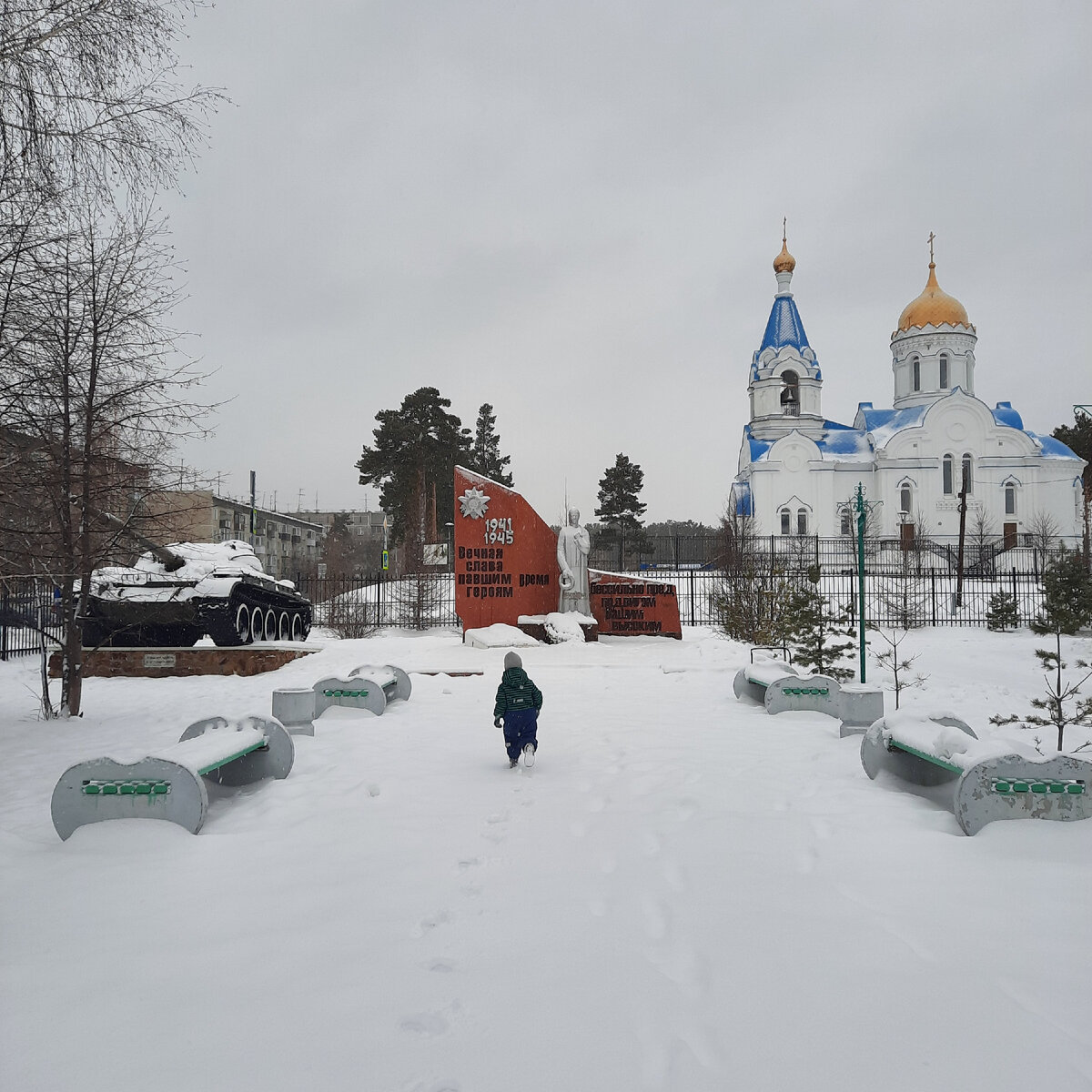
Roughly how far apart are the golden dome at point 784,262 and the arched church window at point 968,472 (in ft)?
48.7

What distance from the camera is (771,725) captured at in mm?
8047

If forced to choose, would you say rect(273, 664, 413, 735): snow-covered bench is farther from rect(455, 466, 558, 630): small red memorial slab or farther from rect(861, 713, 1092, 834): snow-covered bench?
rect(455, 466, 558, 630): small red memorial slab

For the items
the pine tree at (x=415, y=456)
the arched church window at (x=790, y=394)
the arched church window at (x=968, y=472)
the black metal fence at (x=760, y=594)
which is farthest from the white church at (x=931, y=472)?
the pine tree at (x=415, y=456)

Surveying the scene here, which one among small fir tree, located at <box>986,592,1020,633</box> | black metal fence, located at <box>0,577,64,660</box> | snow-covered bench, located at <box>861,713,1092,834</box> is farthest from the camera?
small fir tree, located at <box>986,592,1020,633</box>

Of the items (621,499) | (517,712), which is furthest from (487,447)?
(517,712)

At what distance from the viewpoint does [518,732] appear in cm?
634

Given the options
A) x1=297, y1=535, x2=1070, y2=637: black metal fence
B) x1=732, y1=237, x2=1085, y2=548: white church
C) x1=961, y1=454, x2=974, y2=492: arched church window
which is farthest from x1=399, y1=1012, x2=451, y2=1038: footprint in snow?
x1=961, y1=454, x2=974, y2=492: arched church window

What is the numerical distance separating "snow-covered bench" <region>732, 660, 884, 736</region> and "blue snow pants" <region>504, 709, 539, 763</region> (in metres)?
2.98

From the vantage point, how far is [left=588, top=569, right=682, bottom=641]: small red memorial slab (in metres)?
16.9

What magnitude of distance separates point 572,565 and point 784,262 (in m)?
38.5

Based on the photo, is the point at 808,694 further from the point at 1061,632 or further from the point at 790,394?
the point at 790,394

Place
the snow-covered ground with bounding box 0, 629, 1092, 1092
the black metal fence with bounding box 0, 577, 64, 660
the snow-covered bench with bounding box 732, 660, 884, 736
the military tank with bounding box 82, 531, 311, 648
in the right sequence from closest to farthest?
the snow-covered ground with bounding box 0, 629, 1092, 1092
the snow-covered bench with bounding box 732, 660, 884, 736
the black metal fence with bounding box 0, 577, 64, 660
the military tank with bounding box 82, 531, 311, 648

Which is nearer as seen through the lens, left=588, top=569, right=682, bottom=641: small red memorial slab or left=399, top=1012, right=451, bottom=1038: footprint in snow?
left=399, top=1012, right=451, bottom=1038: footprint in snow

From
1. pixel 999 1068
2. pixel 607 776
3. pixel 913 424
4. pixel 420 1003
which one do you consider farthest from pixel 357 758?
pixel 913 424
